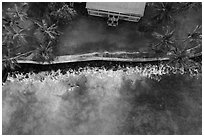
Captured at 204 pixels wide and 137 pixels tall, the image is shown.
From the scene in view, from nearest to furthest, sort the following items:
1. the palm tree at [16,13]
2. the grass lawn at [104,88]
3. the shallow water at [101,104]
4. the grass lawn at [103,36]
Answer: the palm tree at [16,13] < the shallow water at [101,104] < the grass lawn at [104,88] < the grass lawn at [103,36]

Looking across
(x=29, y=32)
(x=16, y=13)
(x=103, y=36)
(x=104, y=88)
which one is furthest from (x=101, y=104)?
(x=16, y=13)

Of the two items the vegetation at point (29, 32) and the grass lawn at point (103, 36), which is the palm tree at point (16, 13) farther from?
the grass lawn at point (103, 36)

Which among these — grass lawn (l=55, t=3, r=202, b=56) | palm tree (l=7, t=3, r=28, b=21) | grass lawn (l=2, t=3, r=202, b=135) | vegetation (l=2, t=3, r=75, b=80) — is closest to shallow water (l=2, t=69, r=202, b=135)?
grass lawn (l=2, t=3, r=202, b=135)

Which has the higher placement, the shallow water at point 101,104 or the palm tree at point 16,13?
the palm tree at point 16,13

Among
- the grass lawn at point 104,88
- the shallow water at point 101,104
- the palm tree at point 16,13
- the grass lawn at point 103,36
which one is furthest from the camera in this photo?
the grass lawn at point 103,36

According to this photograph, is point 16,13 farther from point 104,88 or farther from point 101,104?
point 101,104

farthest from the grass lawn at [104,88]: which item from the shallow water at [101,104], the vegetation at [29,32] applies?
the vegetation at [29,32]

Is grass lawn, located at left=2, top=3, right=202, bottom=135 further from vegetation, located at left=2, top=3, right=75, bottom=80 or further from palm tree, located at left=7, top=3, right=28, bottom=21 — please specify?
palm tree, located at left=7, top=3, right=28, bottom=21

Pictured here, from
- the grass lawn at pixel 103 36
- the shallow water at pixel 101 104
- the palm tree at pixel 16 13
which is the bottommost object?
the shallow water at pixel 101 104

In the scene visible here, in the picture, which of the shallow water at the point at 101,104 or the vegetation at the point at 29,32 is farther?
the shallow water at the point at 101,104

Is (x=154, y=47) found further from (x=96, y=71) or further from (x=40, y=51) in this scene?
(x=40, y=51)
